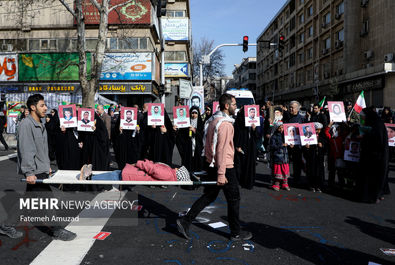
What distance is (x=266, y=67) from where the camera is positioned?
70312 millimetres

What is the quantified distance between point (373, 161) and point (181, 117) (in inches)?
165

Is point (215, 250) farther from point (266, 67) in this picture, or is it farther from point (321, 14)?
point (266, 67)

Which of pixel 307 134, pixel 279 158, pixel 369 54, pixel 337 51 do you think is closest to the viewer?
pixel 307 134

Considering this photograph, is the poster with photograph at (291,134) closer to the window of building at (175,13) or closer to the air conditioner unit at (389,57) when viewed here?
the air conditioner unit at (389,57)

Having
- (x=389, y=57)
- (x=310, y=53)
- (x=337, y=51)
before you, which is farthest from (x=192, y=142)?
(x=310, y=53)

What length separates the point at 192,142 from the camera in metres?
8.41

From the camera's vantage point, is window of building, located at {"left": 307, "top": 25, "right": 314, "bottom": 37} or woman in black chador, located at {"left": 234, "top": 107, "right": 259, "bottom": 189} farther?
window of building, located at {"left": 307, "top": 25, "right": 314, "bottom": 37}

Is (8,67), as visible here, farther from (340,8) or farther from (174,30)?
(340,8)

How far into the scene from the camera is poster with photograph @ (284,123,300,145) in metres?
7.46

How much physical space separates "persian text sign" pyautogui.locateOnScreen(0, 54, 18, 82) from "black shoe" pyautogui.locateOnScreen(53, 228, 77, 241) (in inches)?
1012

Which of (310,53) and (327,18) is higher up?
(327,18)

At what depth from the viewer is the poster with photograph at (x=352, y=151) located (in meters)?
6.93

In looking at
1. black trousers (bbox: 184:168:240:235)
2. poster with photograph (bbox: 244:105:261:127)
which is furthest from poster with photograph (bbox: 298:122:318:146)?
black trousers (bbox: 184:168:240:235)

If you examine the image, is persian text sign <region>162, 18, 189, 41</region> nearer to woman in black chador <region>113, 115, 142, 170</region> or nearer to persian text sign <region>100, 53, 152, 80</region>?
persian text sign <region>100, 53, 152, 80</region>
